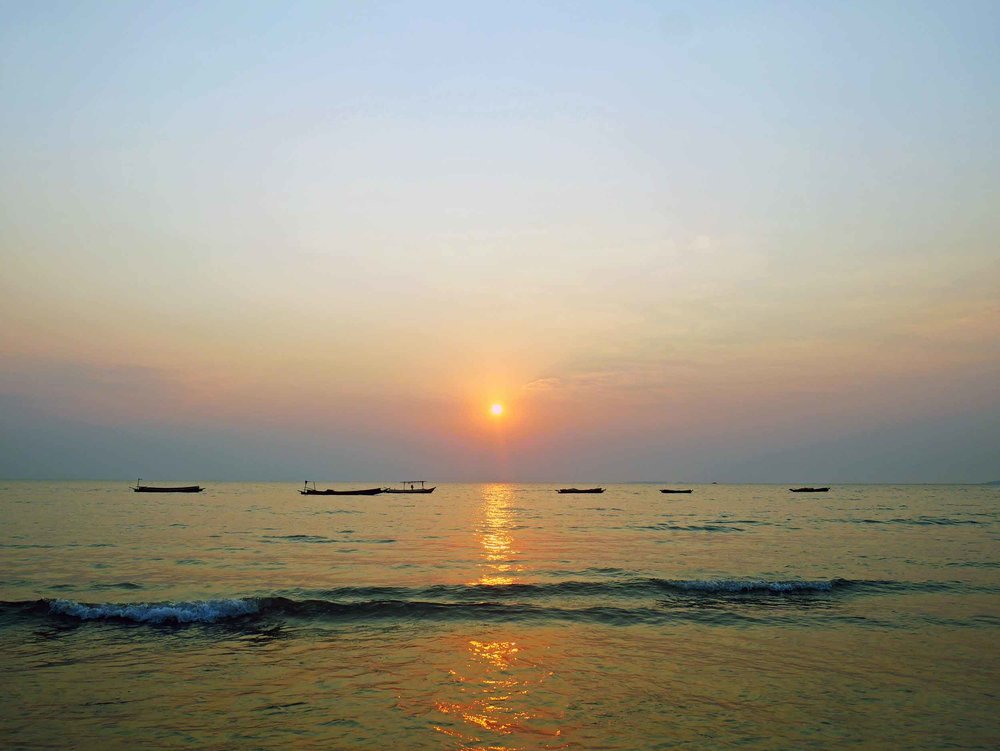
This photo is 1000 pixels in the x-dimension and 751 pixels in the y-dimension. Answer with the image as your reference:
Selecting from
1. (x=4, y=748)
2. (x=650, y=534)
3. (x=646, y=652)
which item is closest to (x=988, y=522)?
(x=650, y=534)

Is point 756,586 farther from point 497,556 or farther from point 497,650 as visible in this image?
point 497,556

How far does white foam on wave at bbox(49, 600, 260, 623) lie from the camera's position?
2317cm

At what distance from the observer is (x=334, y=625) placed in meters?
22.7

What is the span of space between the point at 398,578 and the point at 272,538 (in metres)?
25.0

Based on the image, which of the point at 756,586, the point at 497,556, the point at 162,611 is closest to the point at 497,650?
the point at 162,611

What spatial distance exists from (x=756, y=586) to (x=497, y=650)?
54.6 ft

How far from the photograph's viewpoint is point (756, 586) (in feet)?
99.2

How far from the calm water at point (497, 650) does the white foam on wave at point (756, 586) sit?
147mm

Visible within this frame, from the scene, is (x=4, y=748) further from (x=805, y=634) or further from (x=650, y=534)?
(x=650, y=534)

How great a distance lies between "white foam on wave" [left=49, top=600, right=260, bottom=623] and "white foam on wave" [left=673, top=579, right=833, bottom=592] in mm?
19426

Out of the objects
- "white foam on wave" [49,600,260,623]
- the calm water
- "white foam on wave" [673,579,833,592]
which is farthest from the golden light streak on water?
"white foam on wave" [49,600,260,623]

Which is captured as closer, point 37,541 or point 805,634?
point 805,634

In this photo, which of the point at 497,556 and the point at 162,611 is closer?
the point at 162,611

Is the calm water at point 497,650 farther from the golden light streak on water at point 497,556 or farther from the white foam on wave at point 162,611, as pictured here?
the golden light streak on water at point 497,556
